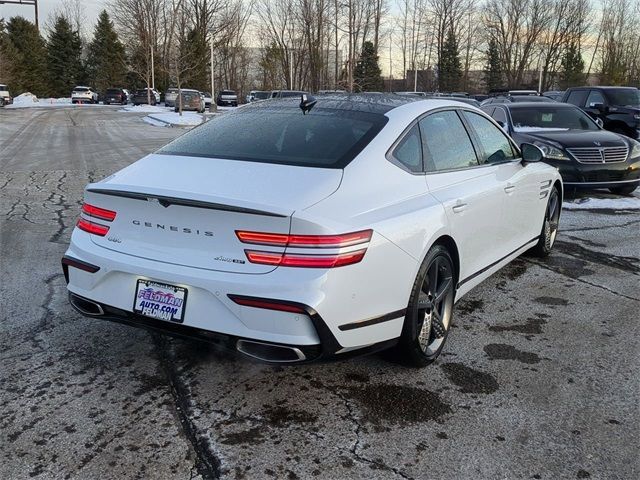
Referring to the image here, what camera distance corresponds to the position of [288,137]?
11.9 feet

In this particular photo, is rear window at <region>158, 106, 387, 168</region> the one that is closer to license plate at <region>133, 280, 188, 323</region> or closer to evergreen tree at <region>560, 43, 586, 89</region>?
license plate at <region>133, 280, 188, 323</region>

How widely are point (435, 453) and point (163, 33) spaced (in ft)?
211

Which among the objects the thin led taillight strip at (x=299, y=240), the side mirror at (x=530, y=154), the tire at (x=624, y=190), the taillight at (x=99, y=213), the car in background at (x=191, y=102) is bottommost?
the tire at (x=624, y=190)

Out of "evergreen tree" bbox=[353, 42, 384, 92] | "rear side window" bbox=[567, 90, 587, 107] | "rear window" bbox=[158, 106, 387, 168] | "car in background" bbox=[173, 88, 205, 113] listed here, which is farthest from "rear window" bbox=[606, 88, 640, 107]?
"evergreen tree" bbox=[353, 42, 384, 92]

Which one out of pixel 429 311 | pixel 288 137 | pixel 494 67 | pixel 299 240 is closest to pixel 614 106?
pixel 429 311

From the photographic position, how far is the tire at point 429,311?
10.9ft

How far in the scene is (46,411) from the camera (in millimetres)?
3016

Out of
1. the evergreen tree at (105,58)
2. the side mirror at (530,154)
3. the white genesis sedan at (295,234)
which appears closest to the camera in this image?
the white genesis sedan at (295,234)

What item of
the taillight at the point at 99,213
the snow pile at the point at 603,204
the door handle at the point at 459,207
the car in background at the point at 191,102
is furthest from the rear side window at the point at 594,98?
the car in background at the point at 191,102

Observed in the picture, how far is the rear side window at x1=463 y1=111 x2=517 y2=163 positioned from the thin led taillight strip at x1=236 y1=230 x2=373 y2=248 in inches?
81.3

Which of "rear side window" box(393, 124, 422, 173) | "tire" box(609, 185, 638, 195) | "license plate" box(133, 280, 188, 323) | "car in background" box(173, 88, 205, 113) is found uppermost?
"car in background" box(173, 88, 205, 113)

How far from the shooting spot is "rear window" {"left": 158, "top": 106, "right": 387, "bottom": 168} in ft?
11.1

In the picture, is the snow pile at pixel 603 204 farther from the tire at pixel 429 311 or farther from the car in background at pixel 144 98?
the car in background at pixel 144 98

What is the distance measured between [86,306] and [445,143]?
8.08ft
